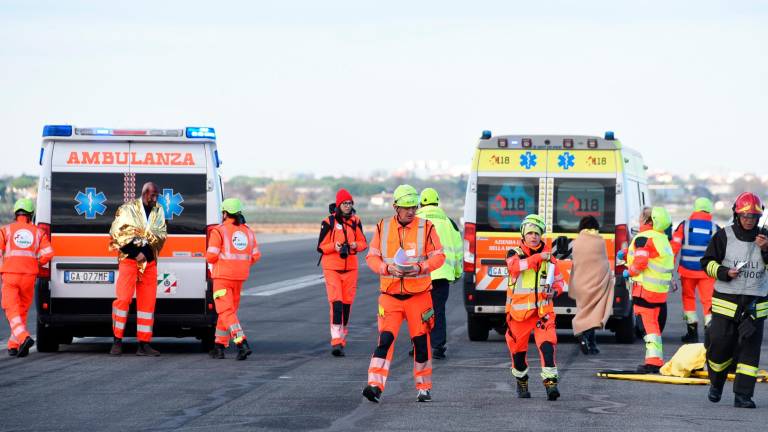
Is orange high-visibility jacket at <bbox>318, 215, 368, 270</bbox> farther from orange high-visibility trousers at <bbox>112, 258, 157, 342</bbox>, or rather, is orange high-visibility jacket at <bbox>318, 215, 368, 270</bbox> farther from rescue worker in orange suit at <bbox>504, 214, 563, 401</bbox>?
rescue worker in orange suit at <bbox>504, 214, 563, 401</bbox>

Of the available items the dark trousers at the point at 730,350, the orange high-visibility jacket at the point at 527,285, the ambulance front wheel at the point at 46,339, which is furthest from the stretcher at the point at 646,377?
the ambulance front wheel at the point at 46,339

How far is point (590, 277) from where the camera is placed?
16734mm

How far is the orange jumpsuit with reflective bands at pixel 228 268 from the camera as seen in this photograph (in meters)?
15.2

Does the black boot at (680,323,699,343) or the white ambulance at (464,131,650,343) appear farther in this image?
the black boot at (680,323,699,343)

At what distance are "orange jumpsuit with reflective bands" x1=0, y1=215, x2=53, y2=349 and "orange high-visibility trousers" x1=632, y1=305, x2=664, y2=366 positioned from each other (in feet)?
20.3

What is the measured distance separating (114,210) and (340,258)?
2.51 metres

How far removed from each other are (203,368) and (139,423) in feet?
12.9

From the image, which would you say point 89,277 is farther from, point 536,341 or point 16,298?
point 536,341

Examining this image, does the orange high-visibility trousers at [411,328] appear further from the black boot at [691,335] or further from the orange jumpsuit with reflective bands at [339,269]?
the black boot at [691,335]

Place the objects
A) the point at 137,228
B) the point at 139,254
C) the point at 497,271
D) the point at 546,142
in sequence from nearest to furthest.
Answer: the point at 137,228 < the point at 139,254 < the point at 497,271 < the point at 546,142

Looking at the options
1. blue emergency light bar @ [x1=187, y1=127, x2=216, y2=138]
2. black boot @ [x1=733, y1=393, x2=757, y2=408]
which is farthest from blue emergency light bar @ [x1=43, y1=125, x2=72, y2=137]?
black boot @ [x1=733, y1=393, x2=757, y2=408]

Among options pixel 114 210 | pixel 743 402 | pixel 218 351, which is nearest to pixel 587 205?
pixel 218 351

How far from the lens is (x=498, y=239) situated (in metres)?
17.8

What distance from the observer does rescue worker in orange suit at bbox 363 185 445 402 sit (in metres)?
11.7
